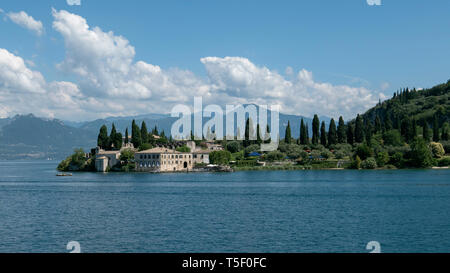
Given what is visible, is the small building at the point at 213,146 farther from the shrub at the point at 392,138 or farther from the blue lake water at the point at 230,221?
the blue lake water at the point at 230,221

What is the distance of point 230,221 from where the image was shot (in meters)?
32.5

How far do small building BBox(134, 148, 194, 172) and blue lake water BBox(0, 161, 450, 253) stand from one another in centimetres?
5194

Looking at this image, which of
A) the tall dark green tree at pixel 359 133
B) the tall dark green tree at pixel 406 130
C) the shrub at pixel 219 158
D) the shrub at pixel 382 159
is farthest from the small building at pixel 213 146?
the tall dark green tree at pixel 406 130

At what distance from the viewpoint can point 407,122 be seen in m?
122

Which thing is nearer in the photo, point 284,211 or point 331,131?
point 284,211

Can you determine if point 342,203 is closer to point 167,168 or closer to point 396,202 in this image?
point 396,202

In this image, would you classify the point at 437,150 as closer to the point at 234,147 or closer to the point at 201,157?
the point at 234,147

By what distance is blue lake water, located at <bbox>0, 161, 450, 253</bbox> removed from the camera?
24.9 metres

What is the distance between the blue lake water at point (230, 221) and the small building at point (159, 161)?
5194 centimetres

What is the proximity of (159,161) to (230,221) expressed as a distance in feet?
242
